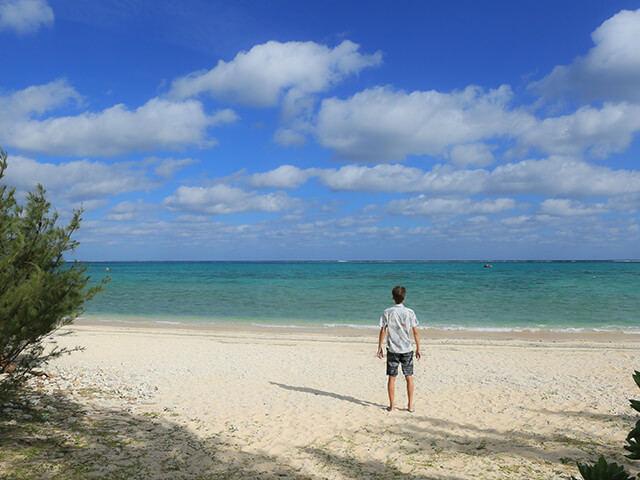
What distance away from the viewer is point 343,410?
8273mm

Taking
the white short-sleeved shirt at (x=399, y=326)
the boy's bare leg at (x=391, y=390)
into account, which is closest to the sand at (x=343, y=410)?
the boy's bare leg at (x=391, y=390)

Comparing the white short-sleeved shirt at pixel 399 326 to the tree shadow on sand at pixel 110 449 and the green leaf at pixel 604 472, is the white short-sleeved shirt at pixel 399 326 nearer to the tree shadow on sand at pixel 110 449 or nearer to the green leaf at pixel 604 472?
the tree shadow on sand at pixel 110 449

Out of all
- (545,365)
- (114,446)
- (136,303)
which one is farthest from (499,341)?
(136,303)

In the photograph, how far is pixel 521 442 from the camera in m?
6.57

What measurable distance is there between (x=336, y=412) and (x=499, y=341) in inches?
432

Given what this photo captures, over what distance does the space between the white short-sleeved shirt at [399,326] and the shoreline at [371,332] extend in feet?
32.4

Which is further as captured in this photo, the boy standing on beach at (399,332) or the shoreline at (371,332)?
the shoreline at (371,332)

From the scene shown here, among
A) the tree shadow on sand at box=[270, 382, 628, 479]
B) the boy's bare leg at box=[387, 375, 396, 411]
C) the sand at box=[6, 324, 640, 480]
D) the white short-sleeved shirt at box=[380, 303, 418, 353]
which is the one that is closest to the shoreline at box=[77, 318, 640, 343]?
the sand at box=[6, 324, 640, 480]

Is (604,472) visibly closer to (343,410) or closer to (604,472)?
(604,472)

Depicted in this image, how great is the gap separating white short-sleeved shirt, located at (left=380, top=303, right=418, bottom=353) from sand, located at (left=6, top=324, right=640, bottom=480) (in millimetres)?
1274

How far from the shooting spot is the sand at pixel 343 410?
5.82 meters

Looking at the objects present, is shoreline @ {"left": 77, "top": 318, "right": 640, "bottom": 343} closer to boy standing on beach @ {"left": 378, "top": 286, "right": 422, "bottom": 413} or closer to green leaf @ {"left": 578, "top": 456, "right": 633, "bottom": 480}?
boy standing on beach @ {"left": 378, "top": 286, "right": 422, "bottom": 413}

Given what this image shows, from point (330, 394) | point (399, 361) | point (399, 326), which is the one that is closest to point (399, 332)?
point (399, 326)

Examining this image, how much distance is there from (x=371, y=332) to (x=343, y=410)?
11570mm
